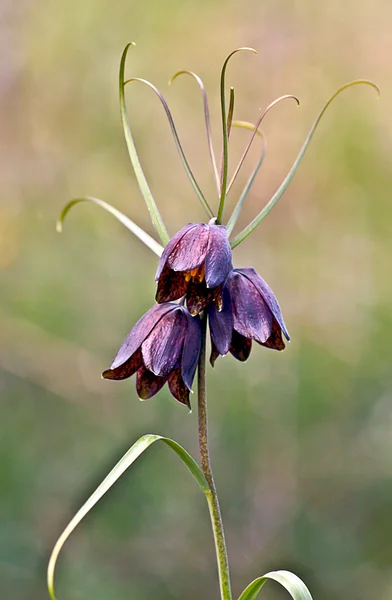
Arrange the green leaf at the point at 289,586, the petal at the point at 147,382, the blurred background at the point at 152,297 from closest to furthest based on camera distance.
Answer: the green leaf at the point at 289,586, the petal at the point at 147,382, the blurred background at the point at 152,297

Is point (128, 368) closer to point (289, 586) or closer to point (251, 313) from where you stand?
point (251, 313)

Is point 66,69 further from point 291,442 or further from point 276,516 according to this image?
point 276,516

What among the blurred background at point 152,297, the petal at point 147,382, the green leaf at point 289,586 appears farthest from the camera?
the blurred background at point 152,297

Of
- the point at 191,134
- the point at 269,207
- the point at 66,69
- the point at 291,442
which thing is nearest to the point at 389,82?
the point at 191,134

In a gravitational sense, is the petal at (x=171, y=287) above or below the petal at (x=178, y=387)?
above

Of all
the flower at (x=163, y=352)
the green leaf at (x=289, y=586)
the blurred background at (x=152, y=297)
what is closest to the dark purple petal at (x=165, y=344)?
the flower at (x=163, y=352)

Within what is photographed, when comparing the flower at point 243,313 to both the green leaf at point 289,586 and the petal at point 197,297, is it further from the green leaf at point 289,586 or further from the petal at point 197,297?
the green leaf at point 289,586

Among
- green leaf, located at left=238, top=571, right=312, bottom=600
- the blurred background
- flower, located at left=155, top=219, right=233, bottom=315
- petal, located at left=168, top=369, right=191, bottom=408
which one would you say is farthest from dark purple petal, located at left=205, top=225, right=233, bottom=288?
the blurred background
